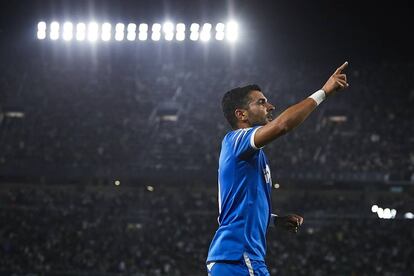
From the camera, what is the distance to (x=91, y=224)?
3400 centimetres

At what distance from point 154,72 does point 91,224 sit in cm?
1375

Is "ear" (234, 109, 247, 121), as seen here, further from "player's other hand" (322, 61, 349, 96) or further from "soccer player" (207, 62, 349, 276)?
"player's other hand" (322, 61, 349, 96)

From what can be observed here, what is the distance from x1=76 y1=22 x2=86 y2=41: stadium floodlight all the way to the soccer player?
3658 centimetres

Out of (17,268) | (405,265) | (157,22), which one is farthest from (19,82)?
(405,265)

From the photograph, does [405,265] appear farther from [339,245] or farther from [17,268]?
[17,268]

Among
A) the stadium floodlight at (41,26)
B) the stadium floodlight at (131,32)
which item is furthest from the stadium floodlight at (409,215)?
the stadium floodlight at (41,26)

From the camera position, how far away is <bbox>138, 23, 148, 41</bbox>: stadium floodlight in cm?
3981

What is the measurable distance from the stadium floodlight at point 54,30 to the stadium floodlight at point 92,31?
206 centimetres

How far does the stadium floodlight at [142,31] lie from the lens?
131 ft

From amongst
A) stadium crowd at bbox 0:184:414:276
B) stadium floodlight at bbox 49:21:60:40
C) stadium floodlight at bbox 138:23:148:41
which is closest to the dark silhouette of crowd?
stadium crowd at bbox 0:184:414:276

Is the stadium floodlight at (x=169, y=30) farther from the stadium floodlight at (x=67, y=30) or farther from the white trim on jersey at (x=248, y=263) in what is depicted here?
the white trim on jersey at (x=248, y=263)

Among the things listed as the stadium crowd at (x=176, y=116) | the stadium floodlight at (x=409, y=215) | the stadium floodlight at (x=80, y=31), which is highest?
the stadium floodlight at (x=80, y=31)

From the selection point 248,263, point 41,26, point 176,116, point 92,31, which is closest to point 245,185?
point 248,263

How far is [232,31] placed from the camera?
1537 inches
